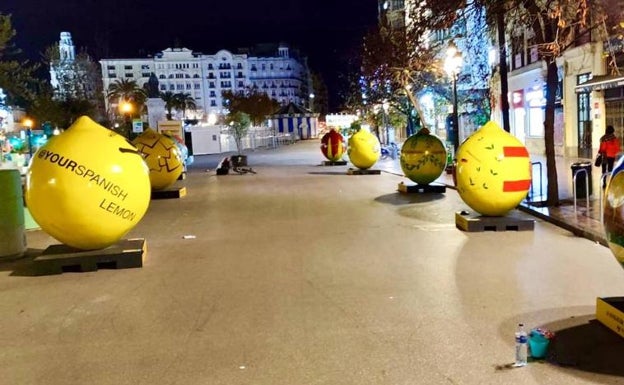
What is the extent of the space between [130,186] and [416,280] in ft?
13.3

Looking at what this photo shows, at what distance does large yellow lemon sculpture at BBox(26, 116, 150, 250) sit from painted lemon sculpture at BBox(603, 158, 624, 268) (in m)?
5.99

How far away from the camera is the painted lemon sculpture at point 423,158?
1606cm

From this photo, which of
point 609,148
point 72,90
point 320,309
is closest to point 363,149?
point 609,148

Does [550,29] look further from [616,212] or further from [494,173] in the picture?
[616,212]

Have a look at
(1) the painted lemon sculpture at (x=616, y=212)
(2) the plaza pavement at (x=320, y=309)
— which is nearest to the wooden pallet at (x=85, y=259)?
(2) the plaza pavement at (x=320, y=309)

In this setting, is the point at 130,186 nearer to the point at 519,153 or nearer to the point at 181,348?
the point at 181,348

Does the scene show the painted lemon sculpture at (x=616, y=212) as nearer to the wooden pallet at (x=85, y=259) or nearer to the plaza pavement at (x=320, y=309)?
the plaza pavement at (x=320, y=309)

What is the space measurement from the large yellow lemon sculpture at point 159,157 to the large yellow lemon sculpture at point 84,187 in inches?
327

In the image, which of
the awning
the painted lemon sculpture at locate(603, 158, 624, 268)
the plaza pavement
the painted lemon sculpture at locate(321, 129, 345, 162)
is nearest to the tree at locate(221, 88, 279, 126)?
the painted lemon sculpture at locate(321, 129, 345, 162)

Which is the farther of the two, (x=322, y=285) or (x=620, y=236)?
(x=322, y=285)

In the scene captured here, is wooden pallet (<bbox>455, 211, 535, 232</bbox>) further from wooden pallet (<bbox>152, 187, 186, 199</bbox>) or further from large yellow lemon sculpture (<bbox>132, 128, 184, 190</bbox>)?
wooden pallet (<bbox>152, 187, 186, 199</bbox>)

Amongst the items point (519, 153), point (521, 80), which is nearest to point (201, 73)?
A: point (521, 80)

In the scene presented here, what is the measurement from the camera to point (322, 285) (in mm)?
7395

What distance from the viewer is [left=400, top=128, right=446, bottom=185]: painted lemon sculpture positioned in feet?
52.7
